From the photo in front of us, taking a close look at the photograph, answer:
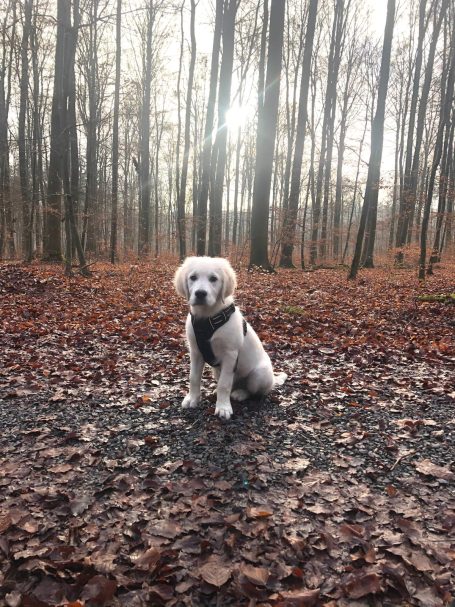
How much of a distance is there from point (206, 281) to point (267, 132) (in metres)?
13.6

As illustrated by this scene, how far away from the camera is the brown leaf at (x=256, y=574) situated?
2.08 metres

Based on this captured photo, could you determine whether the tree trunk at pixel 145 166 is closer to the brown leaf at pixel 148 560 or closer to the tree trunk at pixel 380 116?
the tree trunk at pixel 380 116

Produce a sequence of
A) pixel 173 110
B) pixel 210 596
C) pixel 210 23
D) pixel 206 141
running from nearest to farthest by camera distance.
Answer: pixel 210 596 → pixel 206 141 → pixel 210 23 → pixel 173 110

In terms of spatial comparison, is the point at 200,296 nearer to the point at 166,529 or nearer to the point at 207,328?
the point at 207,328

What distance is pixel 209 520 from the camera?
2535 mm

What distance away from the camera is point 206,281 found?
367 centimetres

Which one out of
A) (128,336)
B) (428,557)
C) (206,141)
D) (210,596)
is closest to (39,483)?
(210,596)

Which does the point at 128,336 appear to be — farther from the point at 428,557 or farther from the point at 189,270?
the point at 428,557

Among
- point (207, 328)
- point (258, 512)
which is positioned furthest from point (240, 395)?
point (258, 512)

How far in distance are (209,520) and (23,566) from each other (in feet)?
3.55

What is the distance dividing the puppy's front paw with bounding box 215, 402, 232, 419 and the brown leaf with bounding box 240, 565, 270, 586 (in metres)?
1.68

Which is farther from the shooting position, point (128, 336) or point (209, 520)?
point (128, 336)

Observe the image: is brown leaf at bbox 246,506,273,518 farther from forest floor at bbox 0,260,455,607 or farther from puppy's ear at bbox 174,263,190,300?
puppy's ear at bbox 174,263,190,300

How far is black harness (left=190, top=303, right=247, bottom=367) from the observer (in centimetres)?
371
